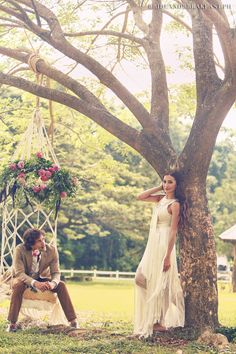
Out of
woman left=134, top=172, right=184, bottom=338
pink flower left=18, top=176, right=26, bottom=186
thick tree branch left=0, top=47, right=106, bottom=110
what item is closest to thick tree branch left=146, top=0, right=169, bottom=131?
thick tree branch left=0, top=47, right=106, bottom=110

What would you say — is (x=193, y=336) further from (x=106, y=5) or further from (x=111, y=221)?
(x=111, y=221)

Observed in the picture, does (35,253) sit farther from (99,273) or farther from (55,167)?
(99,273)

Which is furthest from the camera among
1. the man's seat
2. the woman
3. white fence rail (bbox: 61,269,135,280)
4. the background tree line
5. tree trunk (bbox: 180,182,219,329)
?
white fence rail (bbox: 61,269,135,280)

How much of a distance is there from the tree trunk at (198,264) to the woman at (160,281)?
0.48 feet

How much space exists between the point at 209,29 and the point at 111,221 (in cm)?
1718

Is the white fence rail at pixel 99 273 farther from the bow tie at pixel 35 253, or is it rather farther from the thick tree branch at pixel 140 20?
the bow tie at pixel 35 253

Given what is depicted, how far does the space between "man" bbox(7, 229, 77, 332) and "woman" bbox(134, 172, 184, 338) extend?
926 mm

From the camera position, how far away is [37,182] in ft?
25.4

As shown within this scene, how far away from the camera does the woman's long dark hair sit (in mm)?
7020

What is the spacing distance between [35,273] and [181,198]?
1920 mm

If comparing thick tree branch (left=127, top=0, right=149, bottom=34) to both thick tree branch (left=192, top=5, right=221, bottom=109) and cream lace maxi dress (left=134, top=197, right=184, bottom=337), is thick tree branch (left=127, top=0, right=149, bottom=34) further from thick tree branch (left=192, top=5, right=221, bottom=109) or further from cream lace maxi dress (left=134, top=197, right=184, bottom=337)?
cream lace maxi dress (left=134, top=197, right=184, bottom=337)

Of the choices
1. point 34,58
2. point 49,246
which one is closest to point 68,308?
point 49,246

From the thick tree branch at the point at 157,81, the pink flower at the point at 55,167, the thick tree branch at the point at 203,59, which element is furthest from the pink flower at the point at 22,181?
the thick tree branch at the point at 203,59

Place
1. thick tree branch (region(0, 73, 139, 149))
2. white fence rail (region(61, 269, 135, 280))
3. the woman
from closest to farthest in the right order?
1. the woman
2. thick tree branch (region(0, 73, 139, 149))
3. white fence rail (region(61, 269, 135, 280))
